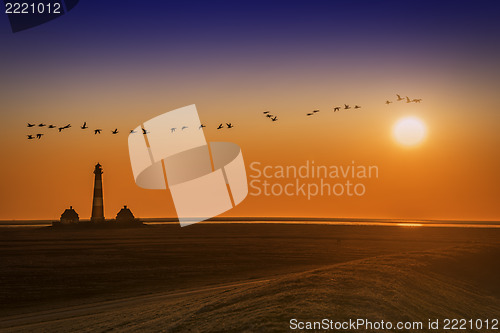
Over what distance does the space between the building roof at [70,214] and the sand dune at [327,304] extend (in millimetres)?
100687

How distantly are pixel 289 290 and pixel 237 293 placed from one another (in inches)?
110

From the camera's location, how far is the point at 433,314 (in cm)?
1998

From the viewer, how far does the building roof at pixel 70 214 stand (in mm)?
123688

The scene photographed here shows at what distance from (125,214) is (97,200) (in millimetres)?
21350

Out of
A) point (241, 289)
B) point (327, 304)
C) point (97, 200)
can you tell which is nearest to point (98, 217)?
point (97, 200)

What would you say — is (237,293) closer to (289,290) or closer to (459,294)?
(289,290)

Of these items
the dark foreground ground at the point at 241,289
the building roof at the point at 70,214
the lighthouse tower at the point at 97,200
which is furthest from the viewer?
the building roof at the point at 70,214

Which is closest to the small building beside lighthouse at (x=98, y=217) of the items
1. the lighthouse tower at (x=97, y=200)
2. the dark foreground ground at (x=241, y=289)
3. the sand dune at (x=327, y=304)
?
the lighthouse tower at (x=97, y=200)

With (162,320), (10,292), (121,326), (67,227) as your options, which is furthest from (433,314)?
(67,227)

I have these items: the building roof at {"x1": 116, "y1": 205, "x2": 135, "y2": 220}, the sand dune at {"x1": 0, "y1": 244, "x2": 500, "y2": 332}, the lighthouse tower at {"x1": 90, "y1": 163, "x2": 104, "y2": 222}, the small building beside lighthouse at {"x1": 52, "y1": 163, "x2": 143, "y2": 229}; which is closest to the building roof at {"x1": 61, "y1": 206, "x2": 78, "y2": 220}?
the small building beside lighthouse at {"x1": 52, "y1": 163, "x2": 143, "y2": 229}

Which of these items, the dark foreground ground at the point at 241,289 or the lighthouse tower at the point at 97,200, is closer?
the dark foreground ground at the point at 241,289

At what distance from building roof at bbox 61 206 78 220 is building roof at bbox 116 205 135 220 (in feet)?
31.8

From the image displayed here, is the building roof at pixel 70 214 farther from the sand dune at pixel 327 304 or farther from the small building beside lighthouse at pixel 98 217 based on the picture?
the sand dune at pixel 327 304

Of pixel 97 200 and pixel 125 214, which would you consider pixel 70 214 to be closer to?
pixel 125 214
